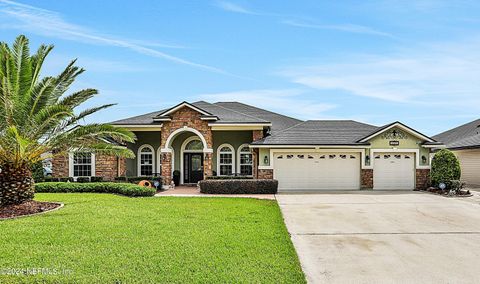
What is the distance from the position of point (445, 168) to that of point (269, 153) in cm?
872

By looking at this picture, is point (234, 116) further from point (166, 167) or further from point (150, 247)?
point (150, 247)

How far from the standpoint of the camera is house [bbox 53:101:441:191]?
20.3m

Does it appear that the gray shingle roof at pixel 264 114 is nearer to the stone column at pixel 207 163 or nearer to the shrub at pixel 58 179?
the stone column at pixel 207 163

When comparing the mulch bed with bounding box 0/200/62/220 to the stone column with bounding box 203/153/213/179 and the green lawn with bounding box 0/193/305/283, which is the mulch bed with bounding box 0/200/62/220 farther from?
the stone column with bounding box 203/153/213/179

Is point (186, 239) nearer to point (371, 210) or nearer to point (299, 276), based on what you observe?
point (299, 276)

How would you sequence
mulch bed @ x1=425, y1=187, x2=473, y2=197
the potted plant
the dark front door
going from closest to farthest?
mulch bed @ x1=425, y1=187, x2=473, y2=197
the potted plant
the dark front door

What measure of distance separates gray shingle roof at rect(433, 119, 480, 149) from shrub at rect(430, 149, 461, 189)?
193 inches

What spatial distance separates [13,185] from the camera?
39.7 ft

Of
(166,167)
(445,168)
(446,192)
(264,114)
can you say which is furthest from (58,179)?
(445,168)

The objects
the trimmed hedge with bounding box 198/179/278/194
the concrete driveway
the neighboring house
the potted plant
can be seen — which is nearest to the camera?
the concrete driveway

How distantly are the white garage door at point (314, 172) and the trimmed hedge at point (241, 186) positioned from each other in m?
1.79

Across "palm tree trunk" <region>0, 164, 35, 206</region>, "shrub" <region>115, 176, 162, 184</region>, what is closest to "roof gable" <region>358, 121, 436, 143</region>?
"shrub" <region>115, 176, 162, 184</region>

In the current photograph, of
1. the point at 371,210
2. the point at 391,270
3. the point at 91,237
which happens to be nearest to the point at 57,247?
Result: the point at 91,237

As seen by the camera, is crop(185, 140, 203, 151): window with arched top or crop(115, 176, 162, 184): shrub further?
crop(185, 140, 203, 151): window with arched top
